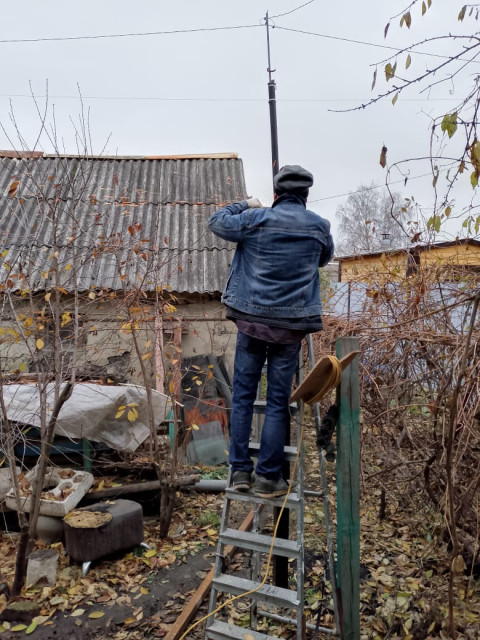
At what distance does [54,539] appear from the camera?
5.05 meters

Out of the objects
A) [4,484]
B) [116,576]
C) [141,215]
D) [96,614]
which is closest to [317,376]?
[96,614]

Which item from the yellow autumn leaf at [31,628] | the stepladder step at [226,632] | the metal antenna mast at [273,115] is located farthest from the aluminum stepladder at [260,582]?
the metal antenna mast at [273,115]

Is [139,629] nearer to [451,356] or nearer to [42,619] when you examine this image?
[42,619]

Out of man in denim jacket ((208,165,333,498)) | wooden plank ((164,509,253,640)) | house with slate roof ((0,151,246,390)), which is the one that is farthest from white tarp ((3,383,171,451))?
man in denim jacket ((208,165,333,498))

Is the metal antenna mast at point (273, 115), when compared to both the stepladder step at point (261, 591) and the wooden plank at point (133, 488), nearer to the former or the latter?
the wooden plank at point (133, 488)

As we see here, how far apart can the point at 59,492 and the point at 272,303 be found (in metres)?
3.42

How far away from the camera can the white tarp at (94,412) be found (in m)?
5.59

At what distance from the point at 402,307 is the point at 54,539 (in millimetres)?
4279

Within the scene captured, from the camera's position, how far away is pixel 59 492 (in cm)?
510

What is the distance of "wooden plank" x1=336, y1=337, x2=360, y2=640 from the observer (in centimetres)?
289

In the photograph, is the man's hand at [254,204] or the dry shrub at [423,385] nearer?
the dry shrub at [423,385]

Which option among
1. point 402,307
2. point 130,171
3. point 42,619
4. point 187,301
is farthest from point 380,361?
point 130,171

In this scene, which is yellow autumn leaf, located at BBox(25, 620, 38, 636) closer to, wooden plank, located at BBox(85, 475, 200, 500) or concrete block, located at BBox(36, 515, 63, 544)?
concrete block, located at BBox(36, 515, 63, 544)

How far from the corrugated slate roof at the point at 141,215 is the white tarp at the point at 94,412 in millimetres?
1837
